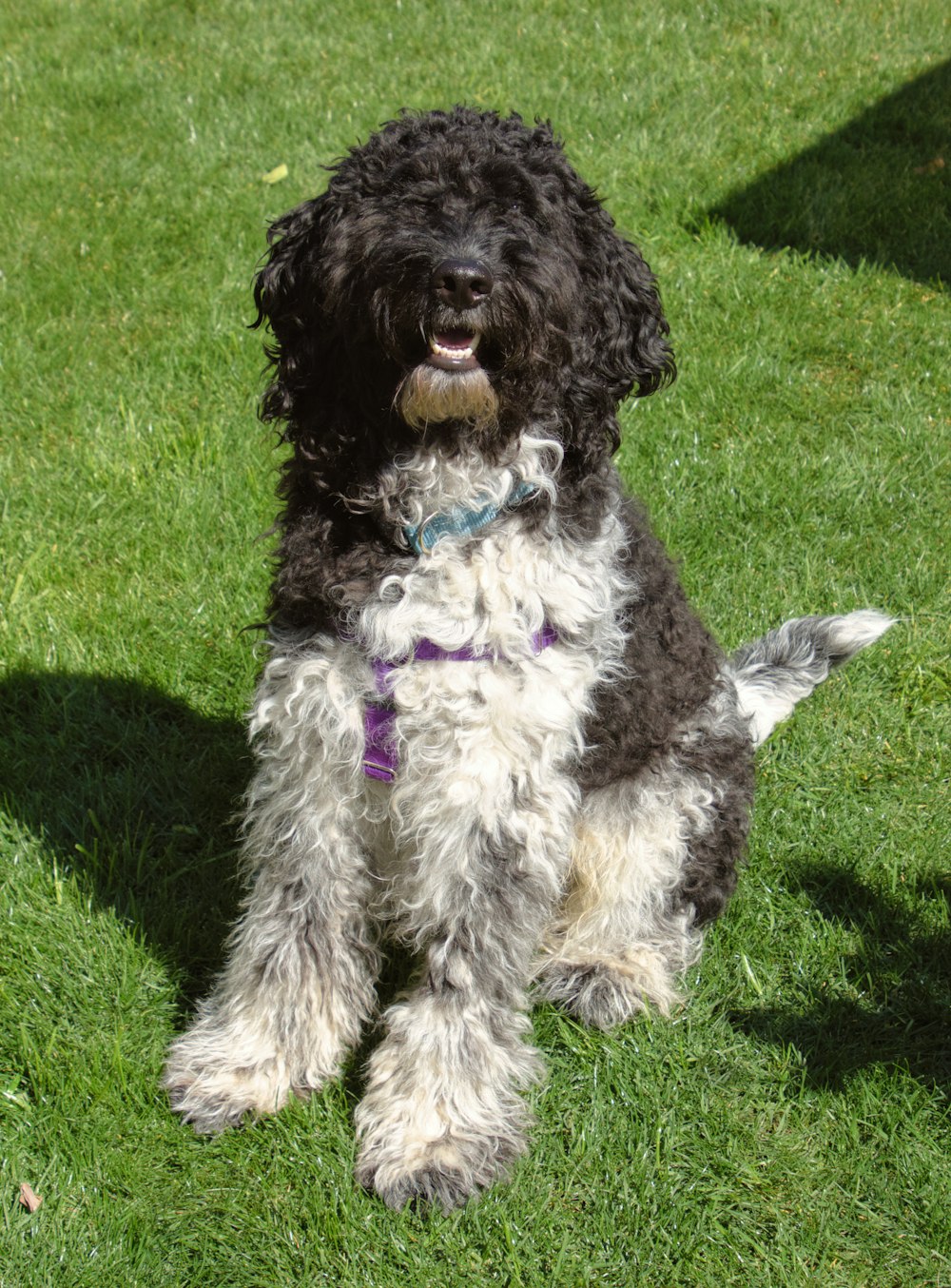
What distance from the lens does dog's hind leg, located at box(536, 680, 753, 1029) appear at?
3.24 meters

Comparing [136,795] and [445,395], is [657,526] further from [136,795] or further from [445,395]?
[445,395]

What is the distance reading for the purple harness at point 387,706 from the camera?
105 inches

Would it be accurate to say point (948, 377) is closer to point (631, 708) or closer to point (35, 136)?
point (631, 708)

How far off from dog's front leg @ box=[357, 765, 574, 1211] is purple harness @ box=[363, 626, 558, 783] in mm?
83

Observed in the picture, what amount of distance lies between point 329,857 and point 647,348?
52.4 inches

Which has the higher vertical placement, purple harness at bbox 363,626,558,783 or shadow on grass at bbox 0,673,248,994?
purple harness at bbox 363,626,558,783

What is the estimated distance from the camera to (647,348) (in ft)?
9.34

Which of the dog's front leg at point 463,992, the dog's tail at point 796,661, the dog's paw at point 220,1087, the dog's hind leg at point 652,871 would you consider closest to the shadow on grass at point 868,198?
the dog's tail at point 796,661

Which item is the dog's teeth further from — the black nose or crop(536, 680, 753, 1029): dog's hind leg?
crop(536, 680, 753, 1029): dog's hind leg

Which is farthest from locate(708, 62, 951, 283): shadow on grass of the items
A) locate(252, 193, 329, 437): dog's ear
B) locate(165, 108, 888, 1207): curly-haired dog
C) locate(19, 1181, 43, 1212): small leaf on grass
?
locate(19, 1181, 43, 1212): small leaf on grass

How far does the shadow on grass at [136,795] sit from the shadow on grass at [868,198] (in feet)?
12.6

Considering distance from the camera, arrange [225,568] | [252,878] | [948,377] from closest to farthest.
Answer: [252,878], [225,568], [948,377]

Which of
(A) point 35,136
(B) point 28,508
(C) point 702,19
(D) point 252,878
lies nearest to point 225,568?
(B) point 28,508

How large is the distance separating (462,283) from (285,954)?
→ 156 cm
